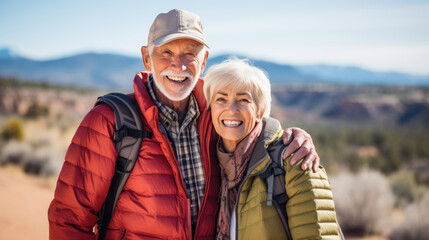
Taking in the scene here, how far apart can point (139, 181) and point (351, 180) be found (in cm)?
693

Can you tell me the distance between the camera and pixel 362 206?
7.22 meters

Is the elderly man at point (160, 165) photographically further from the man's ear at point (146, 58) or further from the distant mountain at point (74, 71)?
the distant mountain at point (74, 71)

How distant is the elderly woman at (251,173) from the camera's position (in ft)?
7.09

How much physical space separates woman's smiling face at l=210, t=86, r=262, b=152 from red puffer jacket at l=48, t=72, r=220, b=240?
445 millimetres

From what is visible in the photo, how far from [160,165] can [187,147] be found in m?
0.29

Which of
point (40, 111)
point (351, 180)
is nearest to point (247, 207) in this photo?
point (351, 180)

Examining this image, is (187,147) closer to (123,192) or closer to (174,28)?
(123,192)

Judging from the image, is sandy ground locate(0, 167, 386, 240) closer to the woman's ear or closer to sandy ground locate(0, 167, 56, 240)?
sandy ground locate(0, 167, 56, 240)

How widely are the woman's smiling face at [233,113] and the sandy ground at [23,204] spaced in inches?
203

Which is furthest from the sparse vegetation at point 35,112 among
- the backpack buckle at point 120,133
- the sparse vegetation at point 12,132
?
the backpack buckle at point 120,133

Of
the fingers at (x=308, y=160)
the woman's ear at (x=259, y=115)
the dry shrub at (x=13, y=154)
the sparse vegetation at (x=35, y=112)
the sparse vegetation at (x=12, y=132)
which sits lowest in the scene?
the fingers at (x=308, y=160)

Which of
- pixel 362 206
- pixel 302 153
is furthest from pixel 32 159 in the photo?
pixel 302 153

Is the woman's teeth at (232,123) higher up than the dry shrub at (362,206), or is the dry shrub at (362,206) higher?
the woman's teeth at (232,123)

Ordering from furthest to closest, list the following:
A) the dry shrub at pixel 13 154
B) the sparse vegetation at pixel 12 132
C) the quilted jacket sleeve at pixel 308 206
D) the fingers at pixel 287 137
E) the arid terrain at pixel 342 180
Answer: the sparse vegetation at pixel 12 132 → the dry shrub at pixel 13 154 → the arid terrain at pixel 342 180 → the fingers at pixel 287 137 → the quilted jacket sleeve at pixel 308 206
